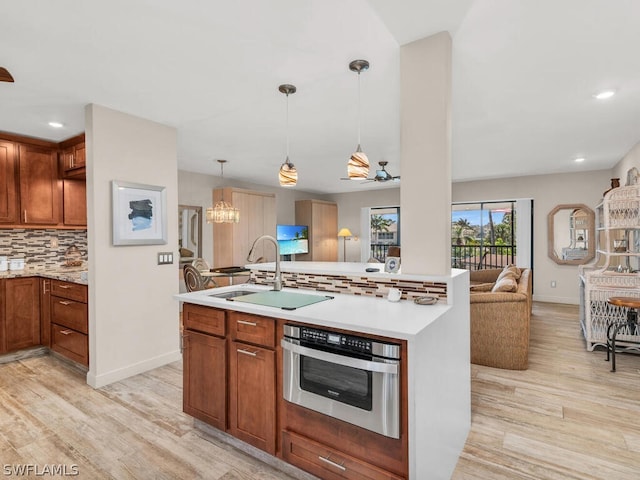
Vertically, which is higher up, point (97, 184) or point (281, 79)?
point (281, 79)

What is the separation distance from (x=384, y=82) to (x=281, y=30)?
99 centimetres

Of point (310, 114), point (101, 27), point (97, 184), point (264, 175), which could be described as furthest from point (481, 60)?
point (264, 175)

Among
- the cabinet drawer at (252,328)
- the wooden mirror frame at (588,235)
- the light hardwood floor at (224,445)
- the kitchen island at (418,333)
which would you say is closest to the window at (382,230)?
A: the wooden mirror frame at (588,235)

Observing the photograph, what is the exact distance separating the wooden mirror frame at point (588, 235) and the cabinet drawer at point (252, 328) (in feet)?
21.9

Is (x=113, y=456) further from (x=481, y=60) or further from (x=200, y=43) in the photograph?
(x=481, y=60)

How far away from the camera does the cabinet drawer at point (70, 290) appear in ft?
10.5

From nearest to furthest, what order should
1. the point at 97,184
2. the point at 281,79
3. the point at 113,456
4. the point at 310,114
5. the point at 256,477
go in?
1. the point at 256,477
2. the point at 113,456
3. the point at 281,79
4. the point at 97,184
5. the point at 310,114

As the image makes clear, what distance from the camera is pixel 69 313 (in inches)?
134

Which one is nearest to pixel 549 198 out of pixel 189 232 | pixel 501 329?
pixel 501 329

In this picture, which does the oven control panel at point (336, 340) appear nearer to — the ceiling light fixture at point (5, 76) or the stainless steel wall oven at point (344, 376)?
the stainless steel wall oven at point (344, 376)

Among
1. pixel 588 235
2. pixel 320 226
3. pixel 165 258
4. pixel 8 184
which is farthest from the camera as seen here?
pixel 320 226

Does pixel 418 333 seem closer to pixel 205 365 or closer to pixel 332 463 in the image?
pixel 332 463

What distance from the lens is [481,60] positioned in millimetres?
2340

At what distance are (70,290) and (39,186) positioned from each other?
1420 millimetres
